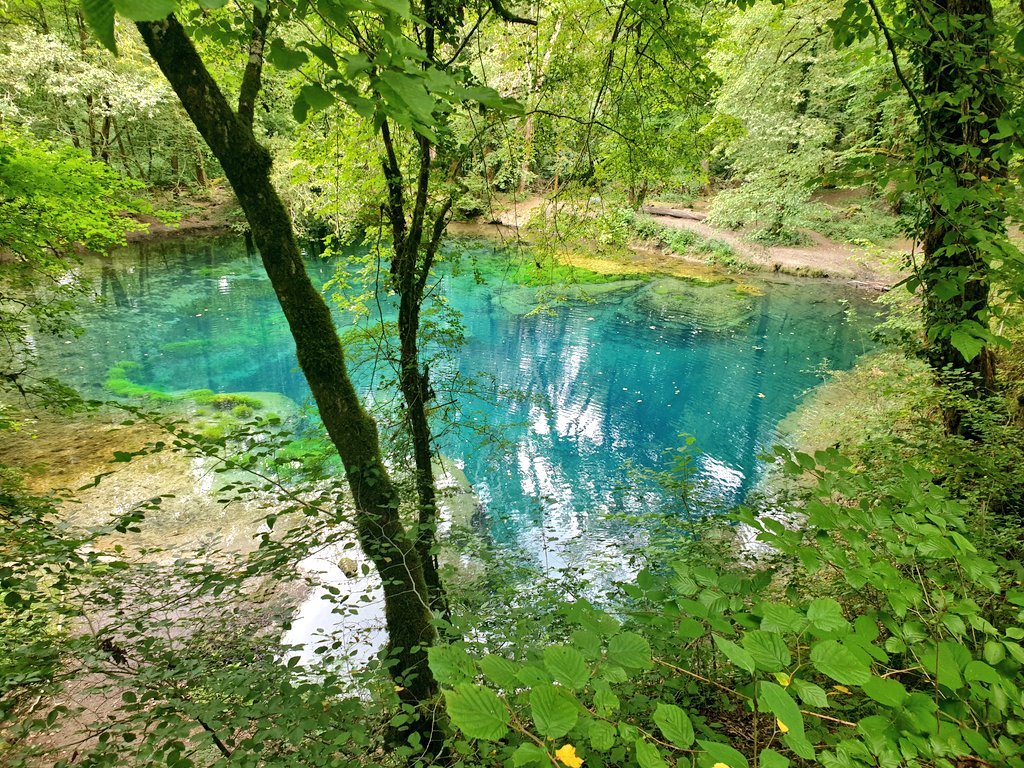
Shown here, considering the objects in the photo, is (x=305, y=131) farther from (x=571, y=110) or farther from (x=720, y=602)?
(x=720, y=602)

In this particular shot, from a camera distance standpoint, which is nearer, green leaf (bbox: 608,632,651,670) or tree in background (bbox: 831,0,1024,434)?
green leaf (bbox: 608,632,651,670)

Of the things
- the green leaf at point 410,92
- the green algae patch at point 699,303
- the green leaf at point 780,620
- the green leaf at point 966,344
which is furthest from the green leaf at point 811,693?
the green algae patch at point 699,303

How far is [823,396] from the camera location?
1061 centimetres

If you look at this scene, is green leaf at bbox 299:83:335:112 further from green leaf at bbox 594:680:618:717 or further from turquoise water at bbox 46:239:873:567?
turquoise water at bbox 46:239:873:567

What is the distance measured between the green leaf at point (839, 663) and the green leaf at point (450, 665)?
745 millimetres

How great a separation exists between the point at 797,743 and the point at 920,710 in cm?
43

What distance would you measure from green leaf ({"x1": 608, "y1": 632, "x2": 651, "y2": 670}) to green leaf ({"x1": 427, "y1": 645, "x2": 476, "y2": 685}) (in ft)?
1.12

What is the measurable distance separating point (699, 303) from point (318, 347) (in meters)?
16.1

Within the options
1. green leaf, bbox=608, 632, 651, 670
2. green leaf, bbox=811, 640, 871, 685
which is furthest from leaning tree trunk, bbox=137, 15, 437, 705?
green leaf, bbox=811, 640, 871, 685

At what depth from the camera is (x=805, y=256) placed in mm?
19859

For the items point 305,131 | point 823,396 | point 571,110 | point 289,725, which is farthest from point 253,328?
point 823,396

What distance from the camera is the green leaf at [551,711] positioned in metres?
0.85

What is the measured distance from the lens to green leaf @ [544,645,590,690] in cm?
95

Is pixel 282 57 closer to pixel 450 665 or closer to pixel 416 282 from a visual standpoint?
pixel 450 665
